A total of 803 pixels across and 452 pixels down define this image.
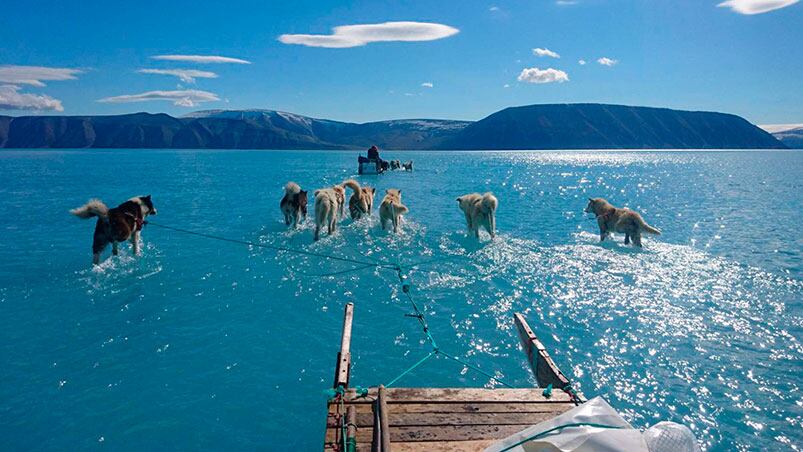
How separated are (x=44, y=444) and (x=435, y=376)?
19.0 feet

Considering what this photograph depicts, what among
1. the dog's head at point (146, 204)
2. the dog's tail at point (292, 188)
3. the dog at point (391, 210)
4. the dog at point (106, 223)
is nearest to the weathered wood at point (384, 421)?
the dog at point (106, 223)

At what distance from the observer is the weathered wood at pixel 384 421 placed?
4473 millimetres

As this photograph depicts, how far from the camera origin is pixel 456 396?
18.9ft

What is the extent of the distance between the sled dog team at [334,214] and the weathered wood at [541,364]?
8.96m

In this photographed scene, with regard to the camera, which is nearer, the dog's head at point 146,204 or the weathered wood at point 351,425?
the weathered wood at point 351,425

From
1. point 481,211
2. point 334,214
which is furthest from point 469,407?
point 334,214

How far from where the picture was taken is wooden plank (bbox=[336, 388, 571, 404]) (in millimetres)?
5629

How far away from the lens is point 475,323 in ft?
32.2

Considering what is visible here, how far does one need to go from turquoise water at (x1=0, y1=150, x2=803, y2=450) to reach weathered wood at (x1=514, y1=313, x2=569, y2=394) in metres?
0.53

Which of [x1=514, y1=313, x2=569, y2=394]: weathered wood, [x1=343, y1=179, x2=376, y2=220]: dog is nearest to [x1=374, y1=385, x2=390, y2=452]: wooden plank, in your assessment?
[x1=514, y1=313, x2=569, y2=394]: weathered wood

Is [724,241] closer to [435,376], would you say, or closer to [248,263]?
[435,376]

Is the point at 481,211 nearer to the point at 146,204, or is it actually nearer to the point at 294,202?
the point at 294,202

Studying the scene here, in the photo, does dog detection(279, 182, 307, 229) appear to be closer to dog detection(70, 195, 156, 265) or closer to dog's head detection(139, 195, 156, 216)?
dog's head detection(139, 195, 156, 216)

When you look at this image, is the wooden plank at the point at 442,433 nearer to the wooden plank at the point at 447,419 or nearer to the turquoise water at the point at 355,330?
the wooden plank at the point at 447,419
